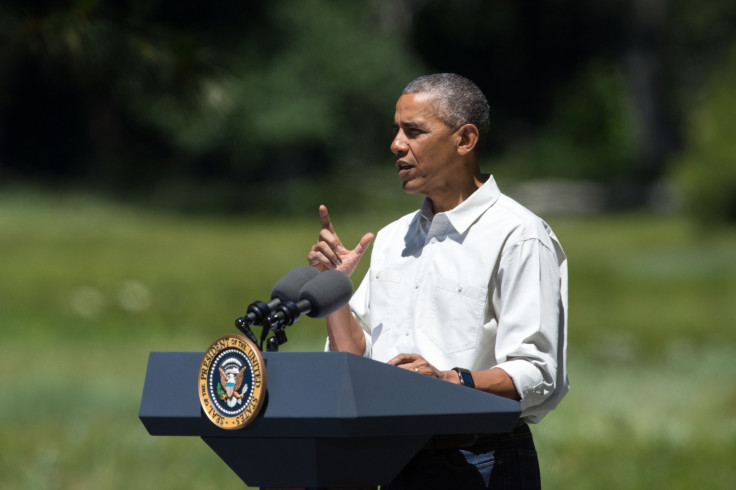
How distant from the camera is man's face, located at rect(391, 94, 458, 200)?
3096mm

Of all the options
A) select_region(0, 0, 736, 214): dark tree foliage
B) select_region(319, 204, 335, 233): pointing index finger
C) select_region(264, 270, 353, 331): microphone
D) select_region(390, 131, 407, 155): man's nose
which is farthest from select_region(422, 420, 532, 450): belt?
select_region(0, 0, 736, 214): dark tree foliage

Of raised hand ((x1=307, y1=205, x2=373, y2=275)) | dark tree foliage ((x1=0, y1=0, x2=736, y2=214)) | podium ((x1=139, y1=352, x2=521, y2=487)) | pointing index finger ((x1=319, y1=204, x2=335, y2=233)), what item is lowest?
podium ((x1=139, y1=352, x2=521, y2=487))

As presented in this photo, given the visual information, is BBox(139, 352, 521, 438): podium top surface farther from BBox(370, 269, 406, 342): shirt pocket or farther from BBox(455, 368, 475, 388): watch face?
BBox(370, 269, 406, 342): shirt pocket

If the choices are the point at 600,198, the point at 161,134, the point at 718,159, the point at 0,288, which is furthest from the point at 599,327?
the point at 161,134

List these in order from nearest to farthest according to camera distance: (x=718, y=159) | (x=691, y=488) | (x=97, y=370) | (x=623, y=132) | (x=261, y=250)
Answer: (x=691, y=488) → (x=97, y=370) → (x=718, y=159) → (x=261, y=250) → (x=623, y=132)

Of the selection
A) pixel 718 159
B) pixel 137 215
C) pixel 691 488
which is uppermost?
pixel 137 215

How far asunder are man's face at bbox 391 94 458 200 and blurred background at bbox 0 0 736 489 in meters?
2.25

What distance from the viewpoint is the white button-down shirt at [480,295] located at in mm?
2945

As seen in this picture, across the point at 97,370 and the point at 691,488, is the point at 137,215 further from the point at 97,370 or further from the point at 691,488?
the point at 691,488

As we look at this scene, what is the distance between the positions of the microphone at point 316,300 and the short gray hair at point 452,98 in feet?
1.63

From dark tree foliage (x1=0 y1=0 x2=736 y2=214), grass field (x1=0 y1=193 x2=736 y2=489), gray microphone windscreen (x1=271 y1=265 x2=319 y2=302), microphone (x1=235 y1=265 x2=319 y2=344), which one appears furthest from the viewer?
dark tree foliage (x1=0 y1=0 x2=736 y2=214)

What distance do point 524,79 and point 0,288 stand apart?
30.0 metres

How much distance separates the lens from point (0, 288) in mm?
16719

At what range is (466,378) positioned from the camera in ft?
9.25
